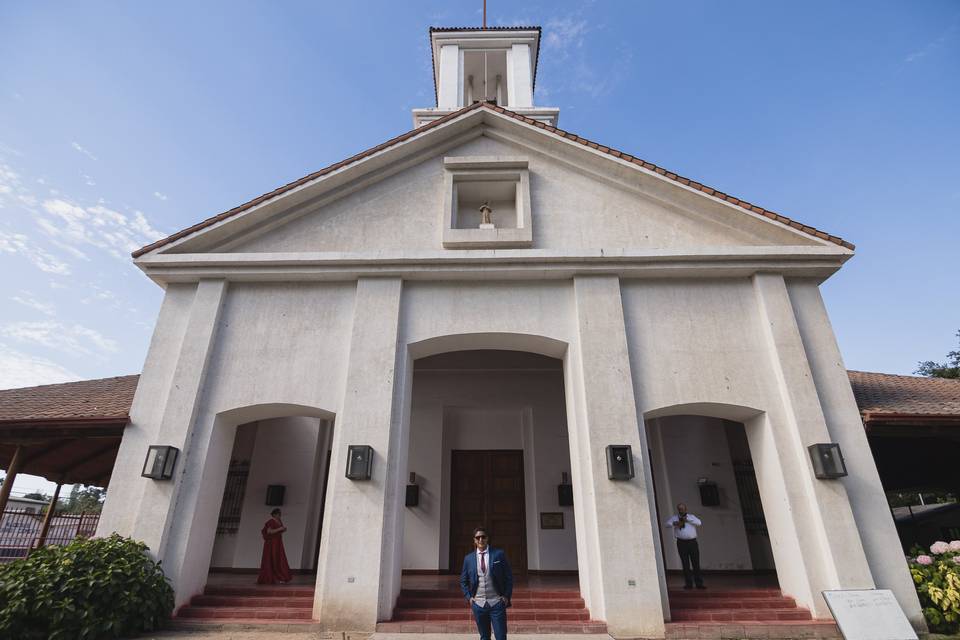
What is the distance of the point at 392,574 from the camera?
7.61 meters

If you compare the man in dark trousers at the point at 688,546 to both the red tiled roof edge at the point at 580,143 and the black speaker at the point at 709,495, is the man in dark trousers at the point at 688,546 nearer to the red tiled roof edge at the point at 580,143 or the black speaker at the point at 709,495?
the black speaker at the point at 709,495

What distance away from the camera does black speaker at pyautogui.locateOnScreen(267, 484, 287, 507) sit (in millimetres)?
11906

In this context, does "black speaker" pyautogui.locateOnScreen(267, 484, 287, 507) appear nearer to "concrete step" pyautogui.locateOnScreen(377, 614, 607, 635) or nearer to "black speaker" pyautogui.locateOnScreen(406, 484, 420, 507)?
"black speaker" pyautogui.locateOnScreen(406, 484, 420, 507)

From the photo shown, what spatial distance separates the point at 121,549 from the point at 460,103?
15.6m

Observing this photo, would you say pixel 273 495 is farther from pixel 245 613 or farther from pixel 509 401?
pixel 509 401

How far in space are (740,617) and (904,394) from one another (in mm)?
5851

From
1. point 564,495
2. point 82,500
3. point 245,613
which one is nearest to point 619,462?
point 564,495

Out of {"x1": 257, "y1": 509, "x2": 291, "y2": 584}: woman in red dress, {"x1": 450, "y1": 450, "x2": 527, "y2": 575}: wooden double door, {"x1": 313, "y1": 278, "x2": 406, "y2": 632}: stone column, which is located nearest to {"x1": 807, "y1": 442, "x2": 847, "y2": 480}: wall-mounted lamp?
{"x1": 450, "y1": 450, "x2": 527, "y2": 575}: wooden double door

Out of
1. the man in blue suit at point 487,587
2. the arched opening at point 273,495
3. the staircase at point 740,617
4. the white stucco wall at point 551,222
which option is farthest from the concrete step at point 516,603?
the white stucco wall at point 551,222

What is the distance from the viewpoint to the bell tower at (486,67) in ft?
55.4

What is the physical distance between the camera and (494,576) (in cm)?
599

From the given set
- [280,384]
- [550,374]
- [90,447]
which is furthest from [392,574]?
[90,447]

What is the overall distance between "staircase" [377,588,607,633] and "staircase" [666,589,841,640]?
52.6 inches

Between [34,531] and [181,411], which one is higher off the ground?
[181,411]
